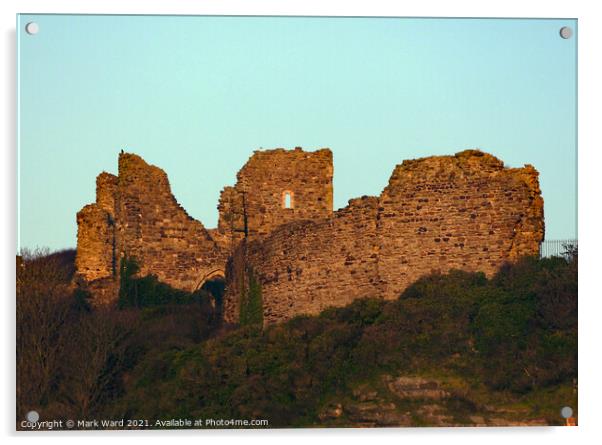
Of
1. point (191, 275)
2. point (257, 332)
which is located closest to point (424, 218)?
point (257, 332)

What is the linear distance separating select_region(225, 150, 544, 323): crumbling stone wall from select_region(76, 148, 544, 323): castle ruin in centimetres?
2

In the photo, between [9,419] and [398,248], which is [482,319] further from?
[9,419]

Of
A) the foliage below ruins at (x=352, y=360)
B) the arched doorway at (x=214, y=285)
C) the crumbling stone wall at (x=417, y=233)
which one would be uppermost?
the crumbling stone wall at (x=417, y=233)

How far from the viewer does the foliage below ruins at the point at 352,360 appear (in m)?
40.0

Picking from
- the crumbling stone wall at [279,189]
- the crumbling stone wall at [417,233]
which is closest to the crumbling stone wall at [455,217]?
the crumbling stone wall at [417,233]

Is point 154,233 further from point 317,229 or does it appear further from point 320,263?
point 320,263

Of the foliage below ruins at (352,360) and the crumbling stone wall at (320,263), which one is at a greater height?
the crumbling stone wall at (320,263)

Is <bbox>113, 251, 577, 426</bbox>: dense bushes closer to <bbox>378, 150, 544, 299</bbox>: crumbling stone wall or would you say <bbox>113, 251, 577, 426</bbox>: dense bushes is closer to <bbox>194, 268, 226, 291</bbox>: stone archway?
<bbox>378, 150, 544, 299</bbox>: crumbling stone wall

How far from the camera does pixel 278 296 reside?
154 feet

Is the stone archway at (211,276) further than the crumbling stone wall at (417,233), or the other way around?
the stone archway at (211,276)

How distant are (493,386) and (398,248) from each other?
17.2 feet

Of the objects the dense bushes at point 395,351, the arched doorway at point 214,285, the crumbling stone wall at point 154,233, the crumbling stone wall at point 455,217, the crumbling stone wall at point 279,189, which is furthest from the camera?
the arched doorway at point 214,285

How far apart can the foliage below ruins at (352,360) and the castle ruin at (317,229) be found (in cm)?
69

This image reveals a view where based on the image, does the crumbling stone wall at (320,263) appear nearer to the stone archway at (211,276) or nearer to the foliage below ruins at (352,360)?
the foliage below ruins at (352,360)
